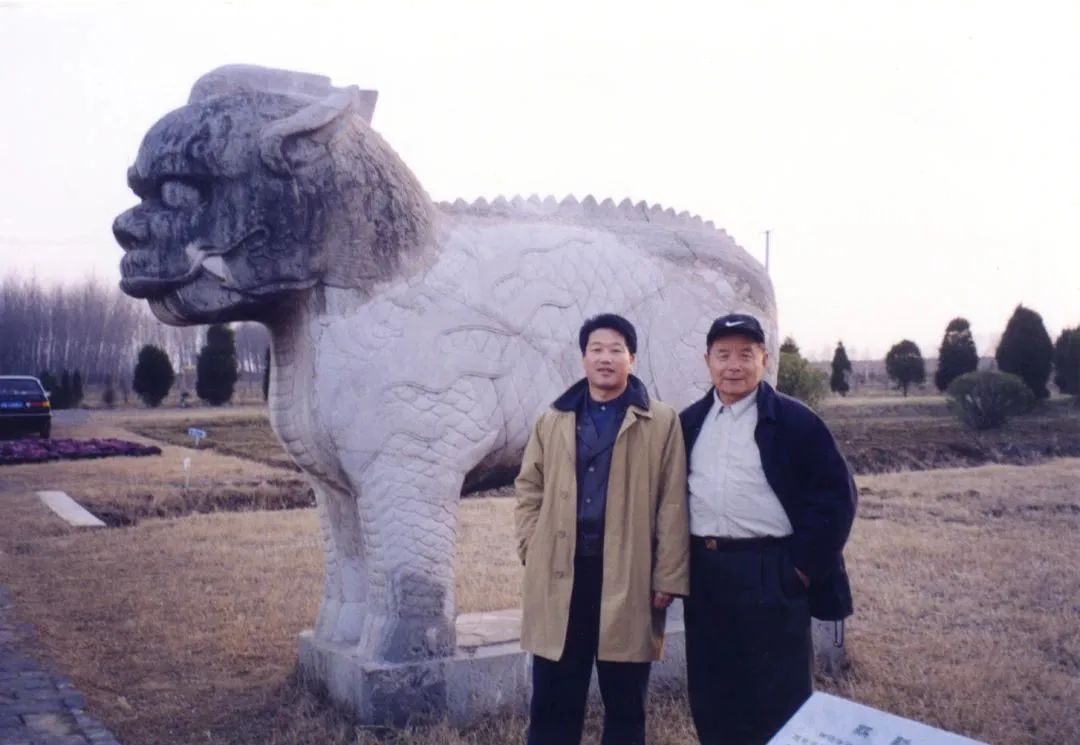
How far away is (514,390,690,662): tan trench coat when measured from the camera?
3152 millimetres

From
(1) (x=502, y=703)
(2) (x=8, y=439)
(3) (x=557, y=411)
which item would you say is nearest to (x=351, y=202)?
(3) (x=557, y=411)

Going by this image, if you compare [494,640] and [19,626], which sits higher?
[494,640]

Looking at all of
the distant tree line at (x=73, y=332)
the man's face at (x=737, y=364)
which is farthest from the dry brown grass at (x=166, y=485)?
the distant tree line at (x=73, y=332)

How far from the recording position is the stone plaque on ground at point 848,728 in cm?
206

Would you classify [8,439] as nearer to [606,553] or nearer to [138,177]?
[138,177]

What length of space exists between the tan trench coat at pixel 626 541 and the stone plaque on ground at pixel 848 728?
0.94 metres

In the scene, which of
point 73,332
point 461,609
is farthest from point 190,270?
point 73,332

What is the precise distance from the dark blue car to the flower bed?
1.26 metres

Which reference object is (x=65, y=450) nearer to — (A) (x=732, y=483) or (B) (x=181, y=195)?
(B) (x=181, y=195)

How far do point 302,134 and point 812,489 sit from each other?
2.39 m

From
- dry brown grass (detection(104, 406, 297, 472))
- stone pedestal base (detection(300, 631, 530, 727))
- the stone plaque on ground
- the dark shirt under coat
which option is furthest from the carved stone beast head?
dry brown grass (detection(104, 406, 297, 472))

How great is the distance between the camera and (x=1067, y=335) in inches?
947

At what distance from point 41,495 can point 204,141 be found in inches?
392

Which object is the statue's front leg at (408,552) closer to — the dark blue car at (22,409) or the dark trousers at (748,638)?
the dark trousers at (748,638)
